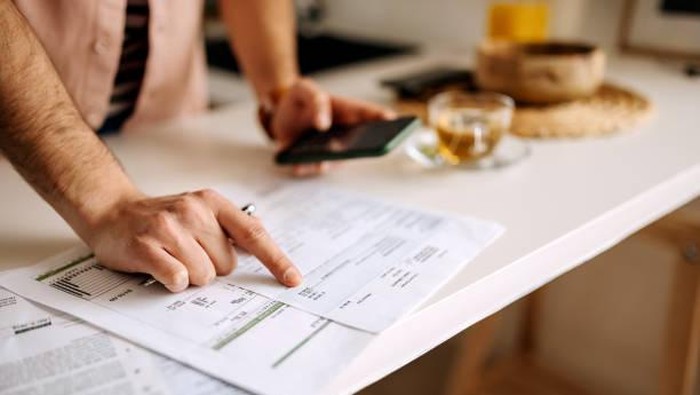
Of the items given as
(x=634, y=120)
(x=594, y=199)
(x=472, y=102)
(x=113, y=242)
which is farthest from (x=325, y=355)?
(x=634, y=120)

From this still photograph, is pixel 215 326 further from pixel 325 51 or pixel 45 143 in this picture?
pixel 325 51

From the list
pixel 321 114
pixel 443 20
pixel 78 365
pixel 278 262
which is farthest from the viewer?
pixel 443 20

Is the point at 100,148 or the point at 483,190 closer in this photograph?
the point at 100,148

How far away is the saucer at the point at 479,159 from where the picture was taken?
849 millimetres

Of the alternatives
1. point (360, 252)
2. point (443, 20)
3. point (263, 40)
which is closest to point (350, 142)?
point (360, 252)

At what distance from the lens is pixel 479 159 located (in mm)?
857

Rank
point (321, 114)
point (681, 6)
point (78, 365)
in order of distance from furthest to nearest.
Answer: point (681, 6)
point (321, 114)
point (78, 365)

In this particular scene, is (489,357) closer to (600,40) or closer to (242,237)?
(600,40)

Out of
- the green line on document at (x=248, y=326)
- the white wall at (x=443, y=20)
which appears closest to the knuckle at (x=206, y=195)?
the green line on document at (x=248, y=326)

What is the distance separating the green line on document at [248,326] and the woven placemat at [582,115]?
54 centimetres

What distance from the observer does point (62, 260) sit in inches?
24.5

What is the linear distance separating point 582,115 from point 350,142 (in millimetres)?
382

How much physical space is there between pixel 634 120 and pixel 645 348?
2.06ft

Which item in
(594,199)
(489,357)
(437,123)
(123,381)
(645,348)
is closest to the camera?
(123,381)
